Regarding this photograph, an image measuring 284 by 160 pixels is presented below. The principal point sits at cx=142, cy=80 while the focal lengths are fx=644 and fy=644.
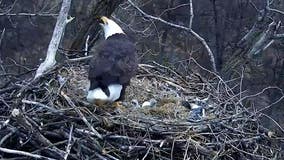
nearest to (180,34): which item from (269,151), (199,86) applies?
(199,86)

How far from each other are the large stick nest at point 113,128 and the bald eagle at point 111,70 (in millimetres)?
101

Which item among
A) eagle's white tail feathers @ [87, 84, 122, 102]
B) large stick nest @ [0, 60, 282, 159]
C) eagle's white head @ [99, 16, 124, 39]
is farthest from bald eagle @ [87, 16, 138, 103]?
eagle's white head @ [99, 16, 124, 39]

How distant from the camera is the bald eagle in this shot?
169 inches

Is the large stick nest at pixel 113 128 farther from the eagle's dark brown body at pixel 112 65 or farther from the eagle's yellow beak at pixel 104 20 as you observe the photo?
the eagle's yellow beak at pixel 104 20

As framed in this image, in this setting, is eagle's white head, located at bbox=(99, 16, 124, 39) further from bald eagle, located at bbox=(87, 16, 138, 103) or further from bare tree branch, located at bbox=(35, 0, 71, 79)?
bare tree branch, located at bbox=(35, 0, 71, 79)

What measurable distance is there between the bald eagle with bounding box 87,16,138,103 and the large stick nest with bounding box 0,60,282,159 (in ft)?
0.33

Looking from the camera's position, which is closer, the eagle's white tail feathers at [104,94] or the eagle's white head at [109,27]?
the eagle's white tail feathers at [104,94]

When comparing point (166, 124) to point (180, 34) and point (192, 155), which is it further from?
point (180, 34)

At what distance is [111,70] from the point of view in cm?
434

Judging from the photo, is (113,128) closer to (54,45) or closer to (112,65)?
(112,65)

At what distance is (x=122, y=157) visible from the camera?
388 cm

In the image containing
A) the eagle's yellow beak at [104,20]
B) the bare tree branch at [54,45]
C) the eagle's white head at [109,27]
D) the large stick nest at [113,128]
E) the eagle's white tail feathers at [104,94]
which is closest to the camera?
the large stick nest at [113,128]

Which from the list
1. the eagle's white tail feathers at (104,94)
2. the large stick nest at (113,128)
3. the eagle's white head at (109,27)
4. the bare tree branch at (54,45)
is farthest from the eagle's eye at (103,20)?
the eagle's white tail feathers at (104,94)

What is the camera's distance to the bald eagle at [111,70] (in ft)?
14.0
